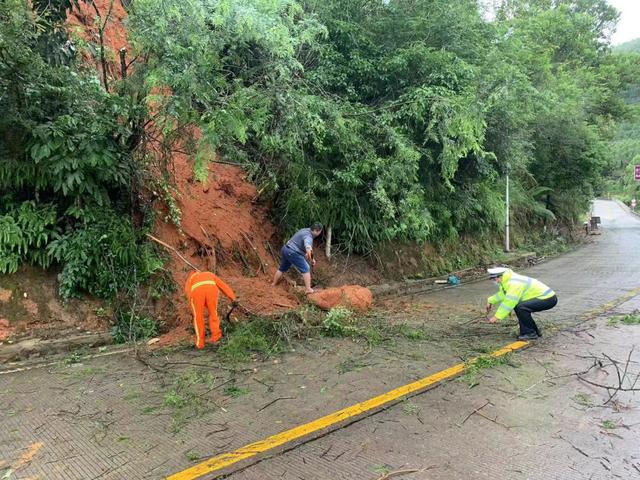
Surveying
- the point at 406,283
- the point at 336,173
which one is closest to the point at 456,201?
the point at 406,283

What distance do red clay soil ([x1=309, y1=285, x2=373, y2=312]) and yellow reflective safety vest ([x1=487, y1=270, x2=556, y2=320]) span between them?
2409 millimetres

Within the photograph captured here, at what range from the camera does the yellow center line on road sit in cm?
340

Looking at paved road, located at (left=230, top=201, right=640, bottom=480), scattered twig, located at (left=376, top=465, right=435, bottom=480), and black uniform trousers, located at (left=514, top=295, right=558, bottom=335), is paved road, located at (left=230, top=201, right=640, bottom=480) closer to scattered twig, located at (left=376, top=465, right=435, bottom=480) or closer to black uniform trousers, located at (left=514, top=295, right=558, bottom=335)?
scattered twig, located at (left=376, top=465, right=435, bottom=480)

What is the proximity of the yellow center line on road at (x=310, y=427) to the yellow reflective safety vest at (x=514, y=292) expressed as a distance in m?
1.46

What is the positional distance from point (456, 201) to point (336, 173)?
203 inches

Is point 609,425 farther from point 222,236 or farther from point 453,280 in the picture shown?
point 453,280

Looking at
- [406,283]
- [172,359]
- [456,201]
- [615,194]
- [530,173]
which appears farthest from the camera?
[615,194]

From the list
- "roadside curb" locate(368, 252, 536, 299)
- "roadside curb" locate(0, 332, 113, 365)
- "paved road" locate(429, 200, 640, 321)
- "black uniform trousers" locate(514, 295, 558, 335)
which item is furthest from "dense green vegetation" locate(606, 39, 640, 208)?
"roadside curb" locate(0, 332, 113, 365)

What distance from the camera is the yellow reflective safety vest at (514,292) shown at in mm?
6742

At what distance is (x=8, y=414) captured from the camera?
4.32 metres

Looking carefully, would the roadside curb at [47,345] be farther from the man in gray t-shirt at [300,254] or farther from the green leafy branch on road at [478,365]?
the green leafy branch on road at [478,365]

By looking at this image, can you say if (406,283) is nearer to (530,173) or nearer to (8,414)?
(8,414)

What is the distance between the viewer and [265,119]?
7.40 metres

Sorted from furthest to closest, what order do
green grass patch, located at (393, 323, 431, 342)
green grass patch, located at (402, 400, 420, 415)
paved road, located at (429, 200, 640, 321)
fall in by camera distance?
paved road, located at (429, 200, 640, 321) < green grass patch, located at (393, 323, 431, 342) < green grass patch, located at (402, 400, 420, 415)
